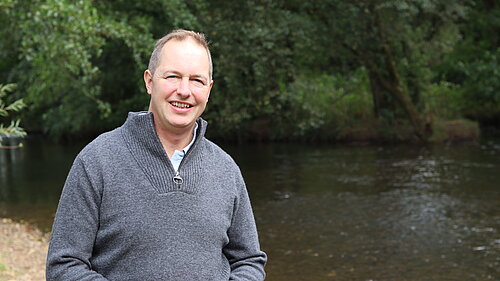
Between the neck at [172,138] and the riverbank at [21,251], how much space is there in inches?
175

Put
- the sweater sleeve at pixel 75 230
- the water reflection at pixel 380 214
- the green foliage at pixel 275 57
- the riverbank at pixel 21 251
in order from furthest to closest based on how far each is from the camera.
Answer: the green foliage at pixel 275 57 < the water reflection at pixel 380 214 < the riverbank at pixel 21 251 < the sweater sleeve at pixel 75 230

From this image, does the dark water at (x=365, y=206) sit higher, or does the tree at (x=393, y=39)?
the tree at (x=393, y=39)

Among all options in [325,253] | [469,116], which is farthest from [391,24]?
[325,253]

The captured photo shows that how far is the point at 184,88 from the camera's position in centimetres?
237

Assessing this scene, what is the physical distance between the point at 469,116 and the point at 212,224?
971 inches

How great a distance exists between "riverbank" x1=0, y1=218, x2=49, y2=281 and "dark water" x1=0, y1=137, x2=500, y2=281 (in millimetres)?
643

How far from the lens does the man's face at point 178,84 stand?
93.2 inches

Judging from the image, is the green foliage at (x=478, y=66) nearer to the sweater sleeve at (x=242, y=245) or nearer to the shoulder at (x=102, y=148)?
the sweater sleeve at (x=242, y=245)

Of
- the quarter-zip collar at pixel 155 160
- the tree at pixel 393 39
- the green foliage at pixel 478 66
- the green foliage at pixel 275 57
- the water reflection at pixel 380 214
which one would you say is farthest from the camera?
the green foliage at pixel 478 66

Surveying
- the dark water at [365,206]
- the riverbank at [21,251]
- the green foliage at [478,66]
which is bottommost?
the dark water at [365,206]

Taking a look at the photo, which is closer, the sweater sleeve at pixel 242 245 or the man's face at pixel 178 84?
A: the man's face at pixel 178 84

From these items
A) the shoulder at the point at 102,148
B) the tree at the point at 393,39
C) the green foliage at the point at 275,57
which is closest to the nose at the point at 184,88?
the shoulder at the point at 102,148

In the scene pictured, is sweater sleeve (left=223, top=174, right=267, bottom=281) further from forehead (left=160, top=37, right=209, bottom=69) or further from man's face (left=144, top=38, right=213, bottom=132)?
forehead (left=160, top=37, right=209, bottom=69)

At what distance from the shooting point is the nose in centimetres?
236
